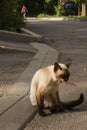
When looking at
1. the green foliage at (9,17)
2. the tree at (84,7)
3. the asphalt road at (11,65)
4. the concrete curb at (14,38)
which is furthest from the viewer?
the tree at (84,7)

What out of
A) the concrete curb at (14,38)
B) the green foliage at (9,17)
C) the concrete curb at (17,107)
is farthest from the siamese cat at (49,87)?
the green foliage at (9,17)

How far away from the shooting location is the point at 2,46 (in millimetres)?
14453

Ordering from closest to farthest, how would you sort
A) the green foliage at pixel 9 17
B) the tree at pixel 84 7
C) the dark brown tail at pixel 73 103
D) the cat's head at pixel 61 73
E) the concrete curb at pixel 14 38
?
the cat's head at pixel 61 73 < the dark brown tail at pixel 73 103 < the concrete curb at pixel 14 38 < the green foliage at pixel 9 17 < the tree at pixel 84 7

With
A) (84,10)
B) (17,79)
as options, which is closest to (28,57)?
(17,79)

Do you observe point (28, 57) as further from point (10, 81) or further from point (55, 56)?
point (10, 81)

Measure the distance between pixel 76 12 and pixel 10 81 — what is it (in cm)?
4581

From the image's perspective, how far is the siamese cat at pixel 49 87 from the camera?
5996 millimetres

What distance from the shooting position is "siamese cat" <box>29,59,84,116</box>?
5996 mm

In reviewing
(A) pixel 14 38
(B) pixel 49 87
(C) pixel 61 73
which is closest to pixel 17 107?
(B) pixel 49 87

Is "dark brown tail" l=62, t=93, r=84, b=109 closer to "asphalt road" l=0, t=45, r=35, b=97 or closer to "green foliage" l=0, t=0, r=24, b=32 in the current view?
"asphalt road" l=0, t=45, r=35, b=97

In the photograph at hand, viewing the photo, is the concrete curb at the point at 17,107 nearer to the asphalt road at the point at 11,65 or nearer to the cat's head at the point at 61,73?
the asphalt road at the point at 11,65

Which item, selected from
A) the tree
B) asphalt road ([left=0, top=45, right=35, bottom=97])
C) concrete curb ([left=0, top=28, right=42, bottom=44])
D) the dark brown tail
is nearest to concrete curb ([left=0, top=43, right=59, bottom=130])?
asphalt road ([left=0, top=45, right=35, bottom=97])

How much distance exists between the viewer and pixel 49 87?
20.5 feet

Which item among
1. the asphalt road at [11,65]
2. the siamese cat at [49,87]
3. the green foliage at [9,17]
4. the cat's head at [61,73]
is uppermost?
the cat's head at [61,73]
